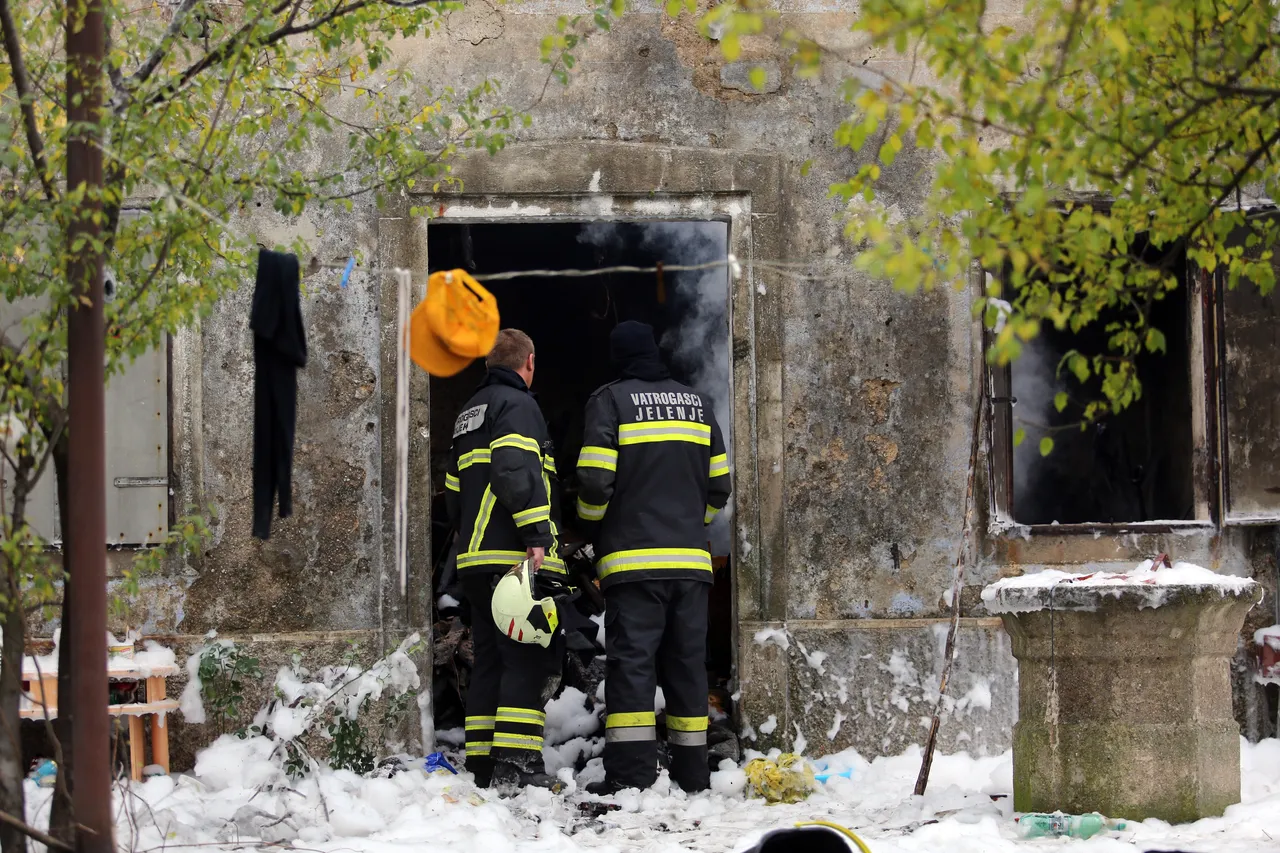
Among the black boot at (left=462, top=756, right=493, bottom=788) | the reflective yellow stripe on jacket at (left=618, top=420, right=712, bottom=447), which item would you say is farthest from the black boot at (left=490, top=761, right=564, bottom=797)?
the reflective yellow stripe on jacket at (left=618, top=420, right=712, bottom=447)

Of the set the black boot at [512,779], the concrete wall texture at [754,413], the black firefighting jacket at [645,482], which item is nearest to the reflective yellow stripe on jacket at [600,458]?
the black firefighting jacket at [645,482]

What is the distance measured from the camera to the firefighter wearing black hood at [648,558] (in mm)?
6785

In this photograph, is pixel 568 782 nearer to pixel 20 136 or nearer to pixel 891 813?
pixel 891 813

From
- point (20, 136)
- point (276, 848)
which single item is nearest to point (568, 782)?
point (276, 848)

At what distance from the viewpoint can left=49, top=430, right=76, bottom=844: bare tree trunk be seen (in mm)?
4445

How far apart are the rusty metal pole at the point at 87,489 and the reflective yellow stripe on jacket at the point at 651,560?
9.53ft

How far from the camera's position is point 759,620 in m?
7.65

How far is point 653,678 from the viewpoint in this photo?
6.82 m

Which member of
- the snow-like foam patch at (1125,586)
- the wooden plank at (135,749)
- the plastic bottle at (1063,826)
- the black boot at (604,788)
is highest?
the snow-like foam patch at (1125,586)

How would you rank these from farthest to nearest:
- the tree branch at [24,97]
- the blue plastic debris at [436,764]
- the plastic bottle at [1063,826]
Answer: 1. the blue plastic debris at [436,764]
2. the plastic bottle at [1063,826]
3. the tree branch at [24,97]

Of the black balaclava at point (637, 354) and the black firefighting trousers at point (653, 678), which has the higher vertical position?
the black balaclava at point (637, 354)

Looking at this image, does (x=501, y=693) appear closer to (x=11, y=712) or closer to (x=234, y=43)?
(x=11, y=712)

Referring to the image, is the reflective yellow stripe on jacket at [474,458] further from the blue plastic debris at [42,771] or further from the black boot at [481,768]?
the blue plastic debris at [42,771]

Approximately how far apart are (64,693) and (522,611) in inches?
91.1
